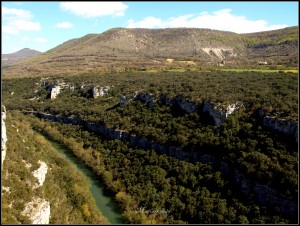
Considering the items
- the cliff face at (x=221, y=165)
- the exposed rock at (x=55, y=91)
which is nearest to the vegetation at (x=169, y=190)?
the cliff face at (x=221, y=165)

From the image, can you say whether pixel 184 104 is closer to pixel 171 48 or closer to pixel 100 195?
pixel 100 195

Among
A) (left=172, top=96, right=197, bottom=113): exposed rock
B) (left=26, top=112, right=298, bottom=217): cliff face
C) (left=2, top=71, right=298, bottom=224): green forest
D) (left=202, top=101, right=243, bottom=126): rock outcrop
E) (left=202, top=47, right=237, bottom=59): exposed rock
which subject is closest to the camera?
(left=26, top=112, right=298, bottom=217): cliff face

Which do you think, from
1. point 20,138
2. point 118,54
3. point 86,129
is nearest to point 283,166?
point 20,138

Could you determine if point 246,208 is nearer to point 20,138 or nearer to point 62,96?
point 20,138

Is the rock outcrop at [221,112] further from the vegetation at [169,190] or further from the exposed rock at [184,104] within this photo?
the vegetation at [169,190]

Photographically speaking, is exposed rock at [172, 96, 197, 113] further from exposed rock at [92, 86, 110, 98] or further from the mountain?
the mountain

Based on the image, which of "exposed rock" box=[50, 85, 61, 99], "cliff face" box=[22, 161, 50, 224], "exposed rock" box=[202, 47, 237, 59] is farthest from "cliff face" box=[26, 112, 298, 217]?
"exposed rock" box=[202, 47, 237, 59]
